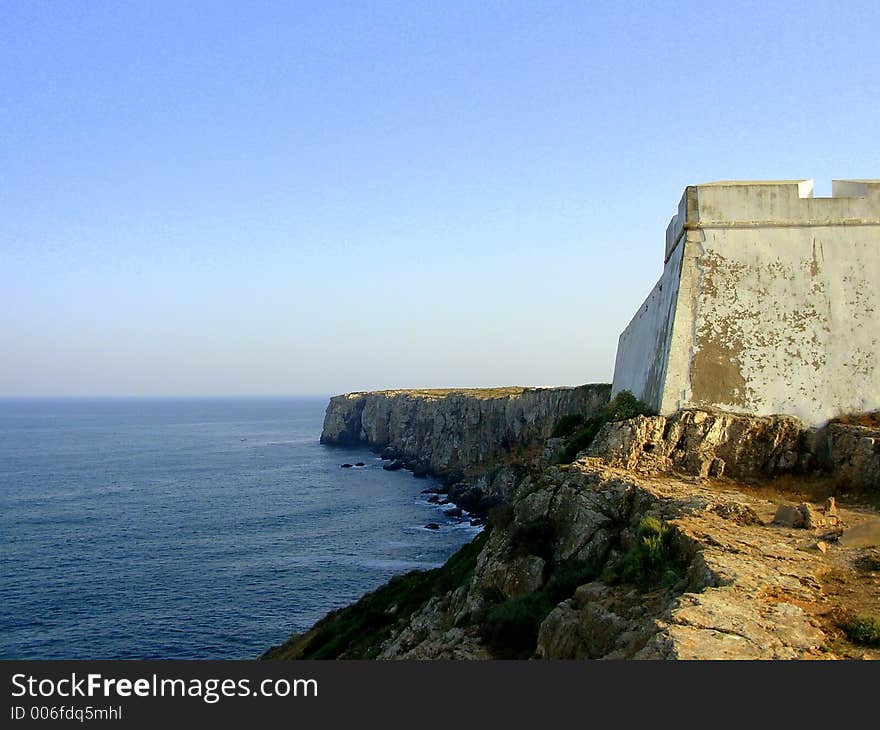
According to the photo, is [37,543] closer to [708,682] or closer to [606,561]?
[606,561]

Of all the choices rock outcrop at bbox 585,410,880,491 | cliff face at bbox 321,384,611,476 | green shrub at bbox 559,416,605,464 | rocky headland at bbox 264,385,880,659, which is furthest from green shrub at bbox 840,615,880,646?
cliff face at bbox 321,384,611,476

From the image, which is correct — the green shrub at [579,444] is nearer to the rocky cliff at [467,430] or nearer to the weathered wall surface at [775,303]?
the weathered wall surface at [775,303]

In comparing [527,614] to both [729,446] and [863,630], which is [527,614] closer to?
[863,630]

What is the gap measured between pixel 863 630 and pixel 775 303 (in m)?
10.6

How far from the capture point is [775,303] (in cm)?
1634

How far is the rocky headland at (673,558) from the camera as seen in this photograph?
762 centimetres

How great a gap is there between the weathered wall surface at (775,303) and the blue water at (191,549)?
71.6 feet

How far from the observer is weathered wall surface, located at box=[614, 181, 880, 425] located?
15.8 meters

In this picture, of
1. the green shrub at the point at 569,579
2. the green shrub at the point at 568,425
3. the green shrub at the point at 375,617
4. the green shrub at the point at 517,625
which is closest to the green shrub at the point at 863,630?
the green shrub at the point at 569,579

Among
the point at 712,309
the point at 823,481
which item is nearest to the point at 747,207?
the point at 712,309

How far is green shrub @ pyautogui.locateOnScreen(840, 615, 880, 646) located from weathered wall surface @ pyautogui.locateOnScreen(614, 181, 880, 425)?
335 inches

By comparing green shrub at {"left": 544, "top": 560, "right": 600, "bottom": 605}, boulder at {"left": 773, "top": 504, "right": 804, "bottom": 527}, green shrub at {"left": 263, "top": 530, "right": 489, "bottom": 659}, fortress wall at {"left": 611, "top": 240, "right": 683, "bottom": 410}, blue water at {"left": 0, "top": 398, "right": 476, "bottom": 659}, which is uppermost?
fortress wall at {"left": 611, "top": 240, "right": 683, "bottom": 410}

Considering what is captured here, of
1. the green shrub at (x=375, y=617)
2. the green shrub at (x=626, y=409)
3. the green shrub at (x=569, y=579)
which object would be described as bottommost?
the green shrub at (x=375, y=617)

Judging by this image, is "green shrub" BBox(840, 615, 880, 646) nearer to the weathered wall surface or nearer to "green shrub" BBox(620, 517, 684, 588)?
"green shrub" BBox(620, 517, 684, 588)
